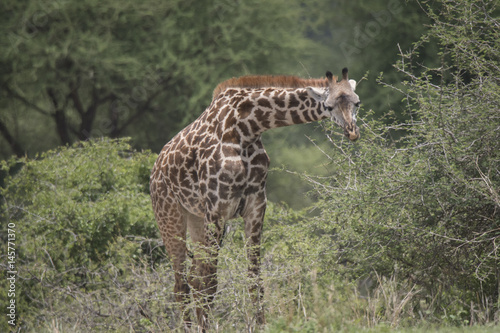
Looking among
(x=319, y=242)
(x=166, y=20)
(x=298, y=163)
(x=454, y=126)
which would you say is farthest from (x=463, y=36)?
(x=166, y=20)

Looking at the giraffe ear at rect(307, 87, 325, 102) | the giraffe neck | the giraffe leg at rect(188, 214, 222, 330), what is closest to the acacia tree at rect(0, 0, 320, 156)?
the giraffe neck

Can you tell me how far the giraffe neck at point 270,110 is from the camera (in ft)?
24.6

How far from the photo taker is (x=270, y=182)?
72.0 feet

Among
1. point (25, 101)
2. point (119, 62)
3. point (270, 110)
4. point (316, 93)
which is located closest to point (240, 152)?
point (270, 110)

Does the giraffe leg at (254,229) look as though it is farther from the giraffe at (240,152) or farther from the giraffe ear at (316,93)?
the giraffe ear at (316,93)

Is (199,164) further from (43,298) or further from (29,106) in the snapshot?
(29,106)

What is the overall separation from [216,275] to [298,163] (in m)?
13.8

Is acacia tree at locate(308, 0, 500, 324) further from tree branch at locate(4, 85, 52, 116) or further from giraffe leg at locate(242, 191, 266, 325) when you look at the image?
tree branch at locate(4, 85, 52, 116)

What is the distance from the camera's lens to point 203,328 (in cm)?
796

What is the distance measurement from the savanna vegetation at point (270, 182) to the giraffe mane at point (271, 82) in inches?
Result: 46.1

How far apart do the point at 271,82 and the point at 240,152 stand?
826mm

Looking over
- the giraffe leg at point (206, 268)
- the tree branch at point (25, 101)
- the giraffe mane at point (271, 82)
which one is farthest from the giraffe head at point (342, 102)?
the tree branch at point (25, 101)

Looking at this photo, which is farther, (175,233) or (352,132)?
(175,233)

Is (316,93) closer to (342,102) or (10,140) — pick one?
(342,102)
